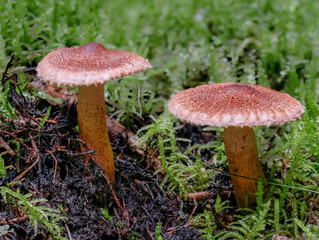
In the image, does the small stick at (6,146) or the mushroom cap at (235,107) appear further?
the small stick at (6,146)

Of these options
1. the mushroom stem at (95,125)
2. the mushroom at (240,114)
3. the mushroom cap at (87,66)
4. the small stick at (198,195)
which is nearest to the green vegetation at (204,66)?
the small stick at (198,195)

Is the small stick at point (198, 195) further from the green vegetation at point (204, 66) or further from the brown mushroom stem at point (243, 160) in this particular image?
the brown mushroom stem at point (243, 160)

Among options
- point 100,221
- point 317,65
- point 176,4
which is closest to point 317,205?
point 100,221

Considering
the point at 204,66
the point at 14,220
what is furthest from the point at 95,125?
the point at 204,66

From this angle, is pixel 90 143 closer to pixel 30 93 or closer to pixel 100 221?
pixel 100 221

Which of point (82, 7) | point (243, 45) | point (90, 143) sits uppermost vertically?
point (82, 7)

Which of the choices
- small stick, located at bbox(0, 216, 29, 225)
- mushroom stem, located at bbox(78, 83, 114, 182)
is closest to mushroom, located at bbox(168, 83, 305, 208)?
mushroom stem, located at bbox(78, 83, 114, 182)

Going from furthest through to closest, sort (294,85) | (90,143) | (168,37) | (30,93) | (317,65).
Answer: (168,37)
(317,65)
(294,85)
(30,93)
(90,143)
